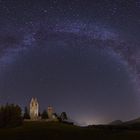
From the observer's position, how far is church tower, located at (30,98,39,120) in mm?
108600

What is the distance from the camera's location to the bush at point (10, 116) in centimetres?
8636

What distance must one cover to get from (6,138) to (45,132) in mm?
10042

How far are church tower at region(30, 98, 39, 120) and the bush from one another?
38.7ft

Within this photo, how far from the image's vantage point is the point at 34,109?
112000mm

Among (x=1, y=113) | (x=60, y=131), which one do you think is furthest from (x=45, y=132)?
(x=1, y=113)

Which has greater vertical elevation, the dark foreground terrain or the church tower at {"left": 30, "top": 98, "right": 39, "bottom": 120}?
the church tower at {"left": 30, "top": 98, "right": 39, "bottom": 120}

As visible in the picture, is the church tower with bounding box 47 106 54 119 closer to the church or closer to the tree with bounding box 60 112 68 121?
the church

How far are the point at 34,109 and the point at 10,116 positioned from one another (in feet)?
70.9

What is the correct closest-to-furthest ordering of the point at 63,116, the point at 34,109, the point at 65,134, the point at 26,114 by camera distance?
1. the point at 65,134
2. the point at 63,116
3. the point at 26,114
4. the point at 34,109

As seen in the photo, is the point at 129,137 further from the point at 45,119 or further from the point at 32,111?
the point at 32,111

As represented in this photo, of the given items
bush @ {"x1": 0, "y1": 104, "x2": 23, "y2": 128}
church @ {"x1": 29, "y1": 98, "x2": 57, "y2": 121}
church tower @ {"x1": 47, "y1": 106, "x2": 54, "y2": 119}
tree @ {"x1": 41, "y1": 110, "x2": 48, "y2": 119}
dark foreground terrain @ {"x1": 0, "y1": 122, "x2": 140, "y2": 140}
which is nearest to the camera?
dark foreground terrain @ {"x1": 0, "y1": 122, "x2": 140, "y2": 140}

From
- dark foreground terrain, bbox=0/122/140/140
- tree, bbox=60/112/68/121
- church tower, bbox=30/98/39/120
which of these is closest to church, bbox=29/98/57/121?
church tower, bbox=30/98/39/120

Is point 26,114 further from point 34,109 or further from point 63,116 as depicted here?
point 63,116

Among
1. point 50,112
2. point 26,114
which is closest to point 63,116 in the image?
point 50,112
